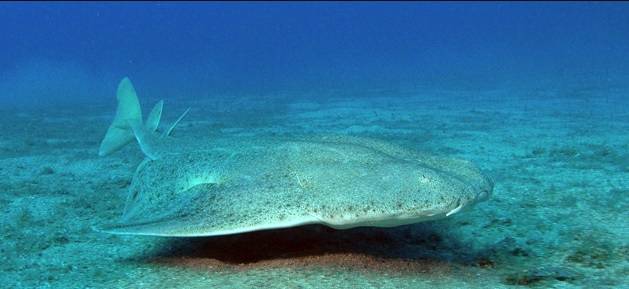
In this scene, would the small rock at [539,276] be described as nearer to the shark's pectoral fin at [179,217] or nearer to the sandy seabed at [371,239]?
the sandy seabed at [371,239]

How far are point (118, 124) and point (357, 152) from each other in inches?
142

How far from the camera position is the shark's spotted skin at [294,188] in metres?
2.56

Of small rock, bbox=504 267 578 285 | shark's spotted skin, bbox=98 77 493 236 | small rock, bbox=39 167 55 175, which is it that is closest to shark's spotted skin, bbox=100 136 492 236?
shark's spotted skin, bbox=98 77 493 236

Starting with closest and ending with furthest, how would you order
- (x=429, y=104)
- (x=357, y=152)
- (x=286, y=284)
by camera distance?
(x=286, y=284) < (x=357, y=152) < (x=429, y=104)

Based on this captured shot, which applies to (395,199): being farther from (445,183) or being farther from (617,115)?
(617,115)

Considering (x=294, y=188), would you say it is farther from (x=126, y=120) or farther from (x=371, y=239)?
(x=126, y=120)

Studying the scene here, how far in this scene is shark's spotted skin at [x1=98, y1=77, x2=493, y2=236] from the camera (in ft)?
8.41

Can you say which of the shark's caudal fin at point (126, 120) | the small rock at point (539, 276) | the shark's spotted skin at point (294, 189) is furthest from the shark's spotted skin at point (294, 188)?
the shark's caudal fin at point (126, 120)

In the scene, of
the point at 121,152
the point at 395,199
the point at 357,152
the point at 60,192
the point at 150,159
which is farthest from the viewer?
the point at 121,152

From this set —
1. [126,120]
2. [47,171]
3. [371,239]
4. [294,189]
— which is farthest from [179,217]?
[47,171]

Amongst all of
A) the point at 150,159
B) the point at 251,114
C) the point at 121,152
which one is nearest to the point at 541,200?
the point at 150,159

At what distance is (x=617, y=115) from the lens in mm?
10141

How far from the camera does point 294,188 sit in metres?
2.78

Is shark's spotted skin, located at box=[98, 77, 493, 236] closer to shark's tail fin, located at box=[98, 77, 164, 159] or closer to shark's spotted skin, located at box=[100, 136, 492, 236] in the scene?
shark's spotted skin, located at box=[100, 136, 492, 236]
